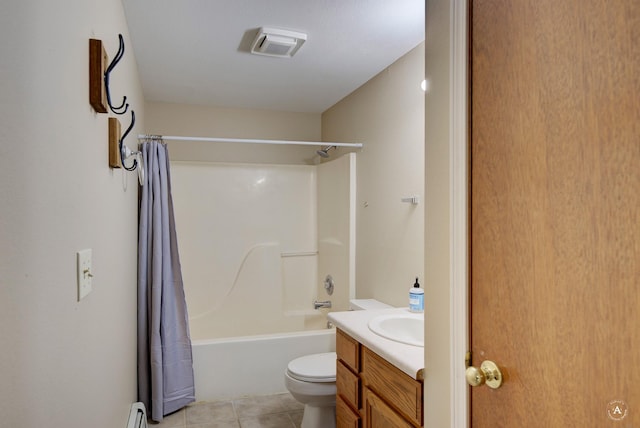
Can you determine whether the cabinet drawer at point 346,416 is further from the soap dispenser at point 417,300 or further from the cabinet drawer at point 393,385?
the soap dispenser at point 417,300

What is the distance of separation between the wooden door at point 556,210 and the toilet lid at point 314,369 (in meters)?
1.36

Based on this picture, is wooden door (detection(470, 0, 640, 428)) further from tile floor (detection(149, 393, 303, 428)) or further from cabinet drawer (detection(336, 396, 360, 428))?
tile floor (detection(149, 393, 303, 428))

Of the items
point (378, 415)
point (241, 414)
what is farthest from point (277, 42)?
point (241, 414)

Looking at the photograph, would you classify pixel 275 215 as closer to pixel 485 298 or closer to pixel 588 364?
pixel 485 298

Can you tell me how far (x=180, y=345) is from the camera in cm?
285

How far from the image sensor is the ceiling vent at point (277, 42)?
2.32 metres

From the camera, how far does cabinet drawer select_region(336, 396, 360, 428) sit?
1877 millimetres

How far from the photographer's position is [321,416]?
2.40 m

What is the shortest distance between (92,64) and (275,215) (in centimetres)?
290

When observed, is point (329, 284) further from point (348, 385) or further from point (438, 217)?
point (438, 217)

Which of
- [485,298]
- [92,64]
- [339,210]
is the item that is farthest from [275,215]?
[485,298]

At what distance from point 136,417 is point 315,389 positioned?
3.13ft

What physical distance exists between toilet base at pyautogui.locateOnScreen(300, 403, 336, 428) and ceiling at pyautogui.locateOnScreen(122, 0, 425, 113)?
2084 mm

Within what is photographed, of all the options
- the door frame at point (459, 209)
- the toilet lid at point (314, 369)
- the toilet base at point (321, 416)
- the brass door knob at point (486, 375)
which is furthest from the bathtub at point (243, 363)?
the brass door knob at point (486, 375)
